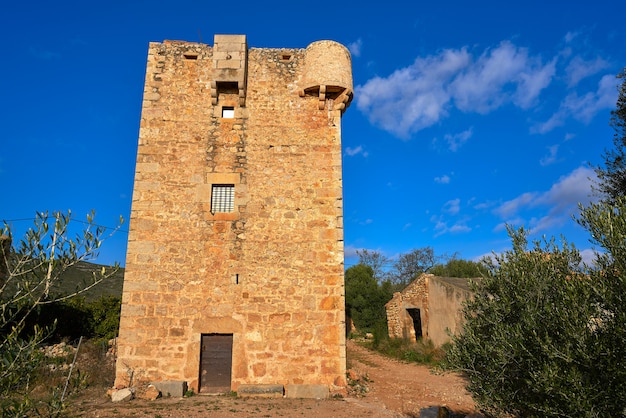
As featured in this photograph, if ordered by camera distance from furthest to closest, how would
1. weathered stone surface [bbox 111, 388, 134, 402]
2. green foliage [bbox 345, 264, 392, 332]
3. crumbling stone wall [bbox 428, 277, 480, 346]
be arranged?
green foliage [bbox 345, 264, 392, 332]
crumbling stone wall [bbox 428, 277, 480, 346]
weathered stone surface [bbox 111, 388, 134, 402]

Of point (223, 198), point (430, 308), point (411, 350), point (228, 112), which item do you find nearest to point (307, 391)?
point (223, 198)

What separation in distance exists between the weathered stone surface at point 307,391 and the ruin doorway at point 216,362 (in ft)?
4.48

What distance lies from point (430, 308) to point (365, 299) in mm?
9591

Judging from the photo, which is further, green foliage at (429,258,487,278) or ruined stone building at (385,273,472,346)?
green foliage at (429,258,487,278)

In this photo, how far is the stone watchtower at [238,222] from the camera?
9.09 metres

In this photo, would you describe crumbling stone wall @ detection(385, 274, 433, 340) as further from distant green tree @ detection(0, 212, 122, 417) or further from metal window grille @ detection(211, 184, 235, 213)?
distant green tree @ detection(0, 212, 122, 417)

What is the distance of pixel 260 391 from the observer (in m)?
8.66

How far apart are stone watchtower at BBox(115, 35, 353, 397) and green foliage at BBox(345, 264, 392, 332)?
53.7ft

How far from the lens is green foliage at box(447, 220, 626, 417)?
3723 mm

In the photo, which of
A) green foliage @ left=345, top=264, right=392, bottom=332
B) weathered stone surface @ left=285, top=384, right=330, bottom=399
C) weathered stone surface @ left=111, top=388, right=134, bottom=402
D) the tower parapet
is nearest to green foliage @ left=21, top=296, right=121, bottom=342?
weathered stone surface @ left=111, top=388, right=134, bottom=402

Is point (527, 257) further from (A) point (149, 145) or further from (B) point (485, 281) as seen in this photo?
(A) point (149, 145)

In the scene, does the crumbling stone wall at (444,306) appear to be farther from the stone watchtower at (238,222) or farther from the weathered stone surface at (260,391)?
the weathered stone surface at (260,391)

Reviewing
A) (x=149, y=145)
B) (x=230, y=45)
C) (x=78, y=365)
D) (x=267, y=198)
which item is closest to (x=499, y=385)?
(x=267, y=198)

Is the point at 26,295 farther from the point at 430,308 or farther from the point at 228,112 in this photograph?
the point at 430,308
